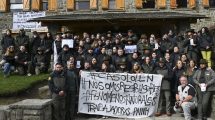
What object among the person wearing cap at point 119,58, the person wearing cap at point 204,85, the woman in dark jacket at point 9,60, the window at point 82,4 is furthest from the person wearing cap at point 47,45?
the window at point 82,4

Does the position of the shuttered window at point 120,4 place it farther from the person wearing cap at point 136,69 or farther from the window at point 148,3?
the person wearing cap at point 136,69

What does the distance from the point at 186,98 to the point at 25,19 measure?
1798cm

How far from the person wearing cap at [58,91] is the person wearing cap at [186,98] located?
3266 mm

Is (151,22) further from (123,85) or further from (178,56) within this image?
(123,85)

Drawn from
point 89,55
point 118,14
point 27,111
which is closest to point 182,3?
point 118,14

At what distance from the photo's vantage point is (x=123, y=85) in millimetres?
12898

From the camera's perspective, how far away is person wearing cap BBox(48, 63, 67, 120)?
11664 mm

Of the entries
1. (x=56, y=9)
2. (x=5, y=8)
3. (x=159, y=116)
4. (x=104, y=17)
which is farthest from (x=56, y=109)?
(x=5, y=8)

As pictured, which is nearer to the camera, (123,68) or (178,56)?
(123,68)

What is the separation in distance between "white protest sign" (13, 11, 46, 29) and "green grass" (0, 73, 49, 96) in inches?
407

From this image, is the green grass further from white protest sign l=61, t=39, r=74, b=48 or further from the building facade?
the building facade

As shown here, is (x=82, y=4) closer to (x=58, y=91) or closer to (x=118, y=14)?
(x=118, y=14)

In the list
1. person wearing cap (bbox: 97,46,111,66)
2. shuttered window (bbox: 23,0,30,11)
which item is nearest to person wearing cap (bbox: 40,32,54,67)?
person wearing cap (bbox: 97,46,111,66)

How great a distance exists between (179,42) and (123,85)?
4.44 meters
